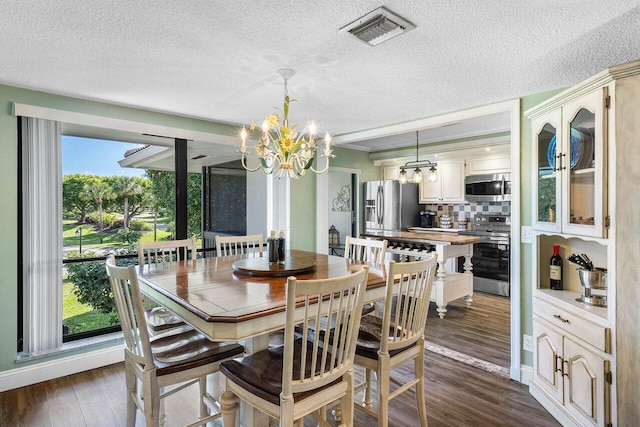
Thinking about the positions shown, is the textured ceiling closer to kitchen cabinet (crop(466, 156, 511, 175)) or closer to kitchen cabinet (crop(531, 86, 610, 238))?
kitchen cabinet (crop(531, 86, 610, 238))

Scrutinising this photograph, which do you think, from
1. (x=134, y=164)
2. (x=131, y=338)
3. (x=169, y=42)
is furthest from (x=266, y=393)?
(x=134, y=164)

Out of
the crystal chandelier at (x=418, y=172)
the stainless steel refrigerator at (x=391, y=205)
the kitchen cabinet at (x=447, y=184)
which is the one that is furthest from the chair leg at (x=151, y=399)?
the kitchen cabinet at (x=447, y=184)

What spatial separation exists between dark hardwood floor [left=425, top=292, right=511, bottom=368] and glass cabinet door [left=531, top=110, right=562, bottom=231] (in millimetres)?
1379

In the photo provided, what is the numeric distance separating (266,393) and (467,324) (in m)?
3.22

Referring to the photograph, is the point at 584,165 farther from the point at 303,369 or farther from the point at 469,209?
the point at 469,209

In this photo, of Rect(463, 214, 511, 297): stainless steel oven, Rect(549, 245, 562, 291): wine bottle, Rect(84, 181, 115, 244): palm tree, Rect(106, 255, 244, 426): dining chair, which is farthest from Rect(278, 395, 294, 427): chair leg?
Rect(463, 214, 511, 297): stainless steel oven

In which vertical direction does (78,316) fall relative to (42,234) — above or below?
below

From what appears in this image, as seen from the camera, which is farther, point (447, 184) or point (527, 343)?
point (447, 184)

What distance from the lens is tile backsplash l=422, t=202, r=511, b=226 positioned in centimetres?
545

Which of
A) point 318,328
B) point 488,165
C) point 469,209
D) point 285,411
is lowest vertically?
point 285,411

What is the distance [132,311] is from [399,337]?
1397mm

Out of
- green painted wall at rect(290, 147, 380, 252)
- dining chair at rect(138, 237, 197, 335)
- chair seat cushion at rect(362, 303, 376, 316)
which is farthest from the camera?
green painted wall at rect(290, 147, 380, 252)

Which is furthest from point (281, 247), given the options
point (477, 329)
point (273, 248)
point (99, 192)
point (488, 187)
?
point (488, 187)

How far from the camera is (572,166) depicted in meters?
2.21
